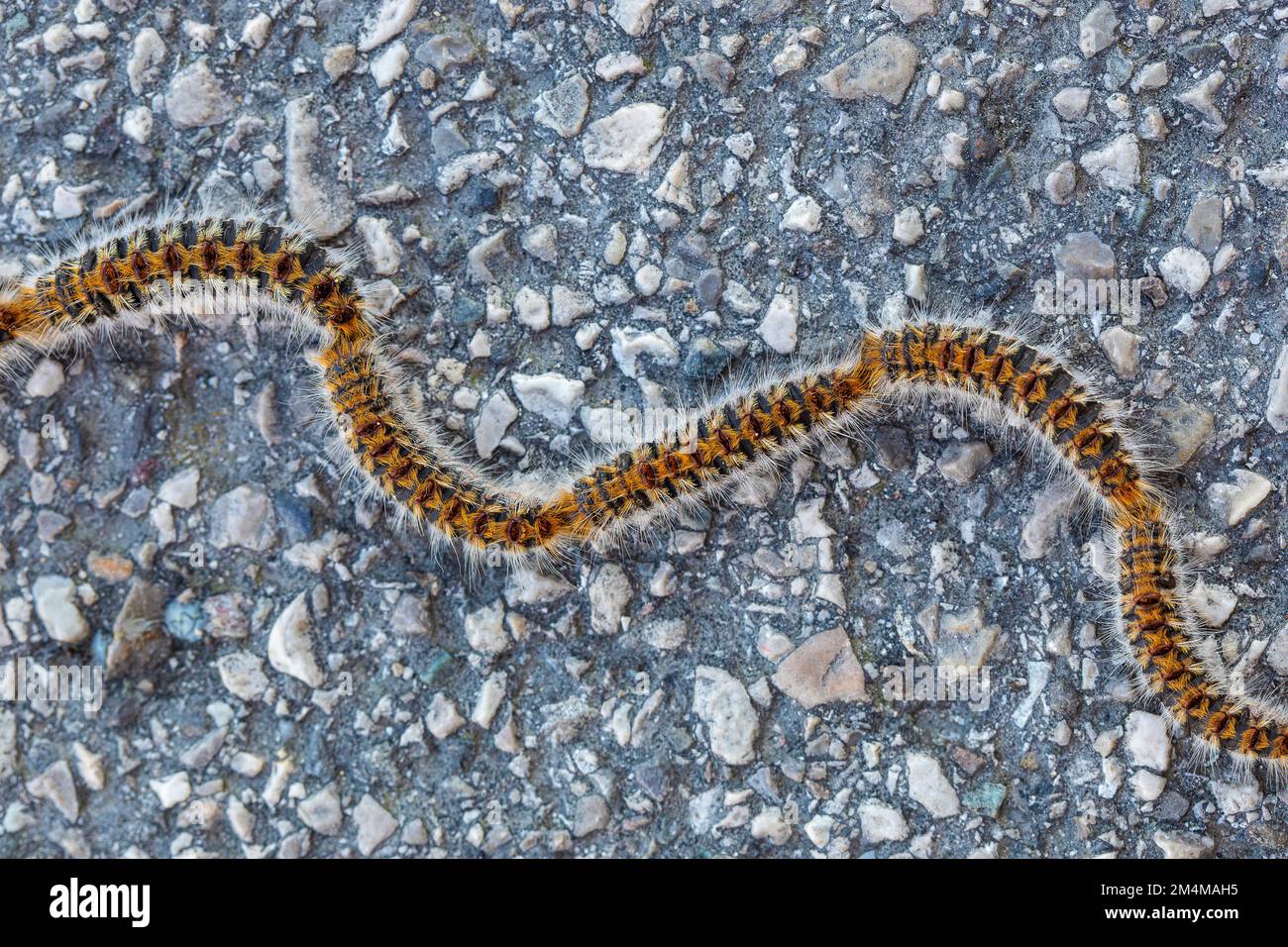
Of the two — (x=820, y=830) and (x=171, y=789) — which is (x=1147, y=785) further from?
(x=171, y=789)

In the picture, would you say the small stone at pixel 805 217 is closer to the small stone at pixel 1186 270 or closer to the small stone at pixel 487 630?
the small stone at pixel 1186 270

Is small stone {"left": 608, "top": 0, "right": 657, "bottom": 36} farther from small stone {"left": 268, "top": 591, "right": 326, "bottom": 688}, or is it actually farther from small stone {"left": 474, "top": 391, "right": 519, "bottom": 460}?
small stone {"left": 268, "top": 591, "right": 326, "bottom": 688}

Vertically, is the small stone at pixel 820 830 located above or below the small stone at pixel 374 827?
below

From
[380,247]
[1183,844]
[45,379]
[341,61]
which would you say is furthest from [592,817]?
[341,61]

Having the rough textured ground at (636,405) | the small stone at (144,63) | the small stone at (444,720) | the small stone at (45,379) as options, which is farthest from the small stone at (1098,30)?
the small stone at (45,379)

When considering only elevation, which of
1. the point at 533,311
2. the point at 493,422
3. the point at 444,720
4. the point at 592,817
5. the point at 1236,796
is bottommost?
the point at 1236,796

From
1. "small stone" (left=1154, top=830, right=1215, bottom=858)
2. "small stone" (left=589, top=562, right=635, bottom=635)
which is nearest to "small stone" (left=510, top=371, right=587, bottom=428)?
"small stone" (left=589, top=562, right=635, bottom=635)
